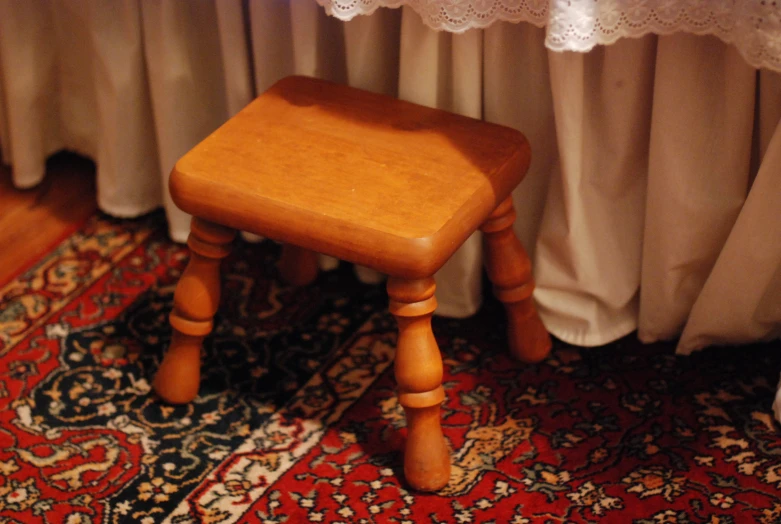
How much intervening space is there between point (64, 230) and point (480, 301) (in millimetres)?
760

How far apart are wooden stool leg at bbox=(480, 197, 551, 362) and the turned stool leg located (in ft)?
1.16

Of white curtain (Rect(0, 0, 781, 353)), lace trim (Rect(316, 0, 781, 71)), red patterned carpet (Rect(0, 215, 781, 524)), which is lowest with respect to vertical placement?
red patterned carpet (Rect(0, 215, 781, 524))

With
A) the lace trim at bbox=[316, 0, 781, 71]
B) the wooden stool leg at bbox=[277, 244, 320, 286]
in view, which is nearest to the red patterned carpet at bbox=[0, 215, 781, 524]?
the wooden stool leg at bbox=[277, 244, 320, 286]

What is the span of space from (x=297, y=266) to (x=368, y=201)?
1.47 feet

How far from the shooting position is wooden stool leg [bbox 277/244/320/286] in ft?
4.83

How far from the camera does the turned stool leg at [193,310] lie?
1.18 meters

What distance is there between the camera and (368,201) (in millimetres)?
1064

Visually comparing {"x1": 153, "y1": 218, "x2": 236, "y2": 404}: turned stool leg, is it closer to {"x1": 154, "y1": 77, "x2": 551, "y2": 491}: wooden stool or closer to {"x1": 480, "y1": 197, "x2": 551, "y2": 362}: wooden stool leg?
{"x1": 154, "y1": 77, "x2": 551, "y2": 491}: wooden stool

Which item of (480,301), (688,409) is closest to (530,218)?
(480,301)

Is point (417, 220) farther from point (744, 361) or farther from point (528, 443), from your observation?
point (744, 361)

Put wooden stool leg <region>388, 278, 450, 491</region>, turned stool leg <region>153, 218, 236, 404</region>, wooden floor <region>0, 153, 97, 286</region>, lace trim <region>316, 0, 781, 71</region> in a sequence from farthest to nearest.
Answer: wooden floor <region>0, 153, 97, 286</region> < turned stool leg <region>153, 218, 236, 404</region> < wooden stool leg <region>388, 278, 450, 491</region> < lace trim <region>316, 0, 781, 71</region>

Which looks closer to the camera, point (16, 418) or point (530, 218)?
point (16, 418)

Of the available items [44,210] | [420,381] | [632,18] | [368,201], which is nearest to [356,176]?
[368,201]

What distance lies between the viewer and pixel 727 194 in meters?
1.27
